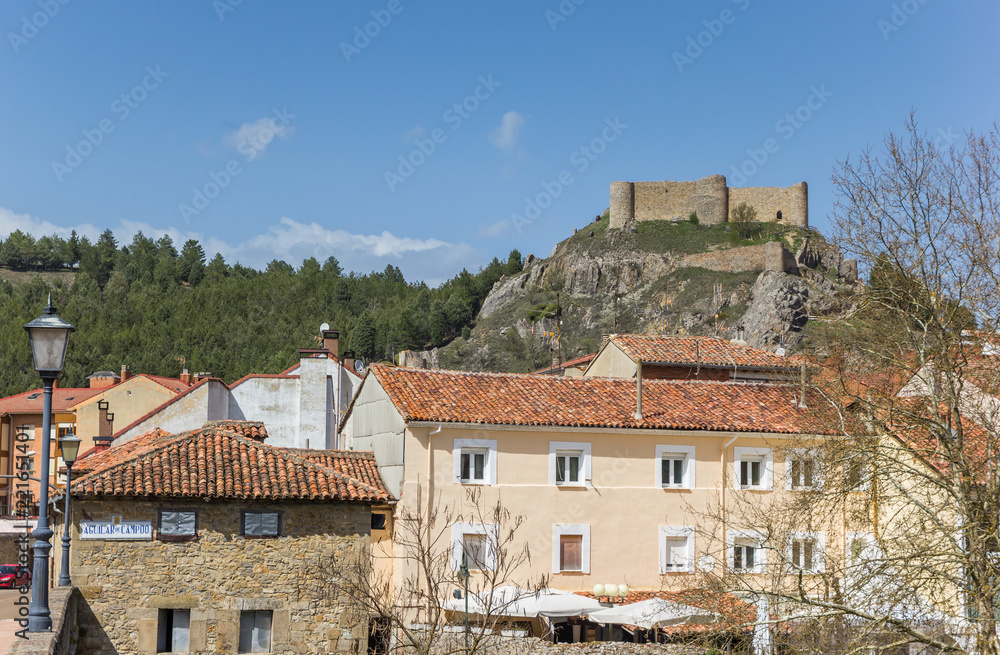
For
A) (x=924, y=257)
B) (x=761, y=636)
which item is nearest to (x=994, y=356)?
(x=924, y=257)

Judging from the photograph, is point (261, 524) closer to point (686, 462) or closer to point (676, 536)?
point (676, 536)

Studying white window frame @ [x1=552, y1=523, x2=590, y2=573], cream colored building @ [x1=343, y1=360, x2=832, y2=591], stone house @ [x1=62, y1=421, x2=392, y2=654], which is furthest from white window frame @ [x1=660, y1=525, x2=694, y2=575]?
stone house @ [x1=62, y1=421, x2=392, y2=654]

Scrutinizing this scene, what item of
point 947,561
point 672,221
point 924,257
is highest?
point 672,221

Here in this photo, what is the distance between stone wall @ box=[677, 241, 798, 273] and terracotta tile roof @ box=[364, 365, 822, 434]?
90.6 metres

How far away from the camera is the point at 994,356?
56.4ft

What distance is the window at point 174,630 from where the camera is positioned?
22470 millimetres

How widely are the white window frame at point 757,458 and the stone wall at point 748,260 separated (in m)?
92.0

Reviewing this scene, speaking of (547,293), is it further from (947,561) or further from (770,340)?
(947,561)

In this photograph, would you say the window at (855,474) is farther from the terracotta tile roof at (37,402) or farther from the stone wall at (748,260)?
the stone wall at (748,260)

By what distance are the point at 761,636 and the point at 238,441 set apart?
1301 centimetres

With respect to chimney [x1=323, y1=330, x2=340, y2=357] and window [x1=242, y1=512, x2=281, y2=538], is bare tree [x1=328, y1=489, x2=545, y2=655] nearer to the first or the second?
window [x1=242, y1=512, x2=281, y2=538]

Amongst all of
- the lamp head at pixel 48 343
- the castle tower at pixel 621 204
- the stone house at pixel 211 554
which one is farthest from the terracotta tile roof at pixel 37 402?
the castle tower at pixel 621 204

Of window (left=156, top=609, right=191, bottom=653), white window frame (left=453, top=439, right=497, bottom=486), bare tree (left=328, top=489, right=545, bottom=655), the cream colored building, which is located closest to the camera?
window (left=156, top=609, right=191, bottom=653)

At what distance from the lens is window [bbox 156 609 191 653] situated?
22470mm
